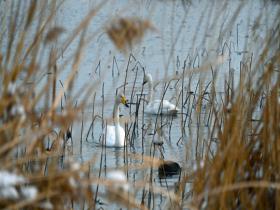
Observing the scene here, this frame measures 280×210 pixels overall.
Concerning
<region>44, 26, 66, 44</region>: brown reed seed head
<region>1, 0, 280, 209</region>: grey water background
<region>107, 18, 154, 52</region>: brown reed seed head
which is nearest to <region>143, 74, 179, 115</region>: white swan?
<region>1, 0, 280, 209</region>: grey water background

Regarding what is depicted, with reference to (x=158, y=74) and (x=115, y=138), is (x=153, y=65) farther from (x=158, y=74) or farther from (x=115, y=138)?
(x=115, y=138)

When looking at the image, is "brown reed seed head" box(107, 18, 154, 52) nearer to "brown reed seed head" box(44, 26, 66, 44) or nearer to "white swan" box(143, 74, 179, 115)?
"brown reed seed head" box(44, 26, 66, 44)

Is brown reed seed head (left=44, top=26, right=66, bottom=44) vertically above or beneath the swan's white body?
above

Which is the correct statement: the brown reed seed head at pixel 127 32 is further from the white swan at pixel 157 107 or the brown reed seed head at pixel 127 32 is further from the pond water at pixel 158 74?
the white swan at pixel 157 107

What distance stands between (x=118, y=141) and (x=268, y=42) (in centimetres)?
614

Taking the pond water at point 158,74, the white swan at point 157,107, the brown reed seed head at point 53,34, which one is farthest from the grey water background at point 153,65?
the brown reed seed head at point 53,34

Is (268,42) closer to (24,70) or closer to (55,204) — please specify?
(24,70)

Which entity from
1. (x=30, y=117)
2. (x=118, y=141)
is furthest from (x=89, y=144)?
(x=30, y=117)

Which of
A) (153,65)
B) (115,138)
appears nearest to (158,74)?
(153,65)

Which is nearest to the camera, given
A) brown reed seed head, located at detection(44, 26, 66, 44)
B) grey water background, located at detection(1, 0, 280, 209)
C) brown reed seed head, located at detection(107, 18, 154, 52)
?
brown reed seed head, located at detection(107, 18, 154, 52)

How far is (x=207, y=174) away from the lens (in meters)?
2.77

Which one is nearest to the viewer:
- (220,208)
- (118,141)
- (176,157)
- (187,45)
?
(220,208)

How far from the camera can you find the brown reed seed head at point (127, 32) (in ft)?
6.61

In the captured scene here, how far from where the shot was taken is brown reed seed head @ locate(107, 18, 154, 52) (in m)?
2.02
